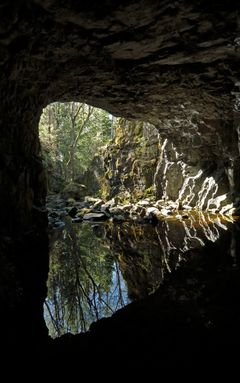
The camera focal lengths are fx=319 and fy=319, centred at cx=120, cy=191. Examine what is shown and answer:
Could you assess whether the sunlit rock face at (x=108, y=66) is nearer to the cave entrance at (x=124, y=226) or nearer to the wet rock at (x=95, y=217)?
the cave entrance at (x=124, y=226)

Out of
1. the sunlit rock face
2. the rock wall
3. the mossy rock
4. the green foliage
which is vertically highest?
the green foliage

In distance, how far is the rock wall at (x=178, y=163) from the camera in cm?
1489

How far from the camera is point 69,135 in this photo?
111 feet

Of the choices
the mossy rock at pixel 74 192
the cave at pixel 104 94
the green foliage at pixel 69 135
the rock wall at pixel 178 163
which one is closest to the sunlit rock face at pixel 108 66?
the cave at pixel 104 94

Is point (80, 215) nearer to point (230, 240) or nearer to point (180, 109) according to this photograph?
point (180, 109)

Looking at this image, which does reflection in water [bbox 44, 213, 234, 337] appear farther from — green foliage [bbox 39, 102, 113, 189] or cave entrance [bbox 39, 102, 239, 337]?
green foliage [bbox 39, 102, 113, 189]

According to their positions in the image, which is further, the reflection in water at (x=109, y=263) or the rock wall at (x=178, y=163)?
the rock wall at (x=178, y=163)

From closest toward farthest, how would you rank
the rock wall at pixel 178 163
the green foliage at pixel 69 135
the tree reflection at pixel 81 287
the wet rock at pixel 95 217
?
the tree reflection at pixel 81 287 → the rock wall at pixel 178 163 → the wet rock at pixel 95 217 → the green foliage at pixel 69 135

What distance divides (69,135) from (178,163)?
709 inches

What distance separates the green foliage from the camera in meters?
27.8

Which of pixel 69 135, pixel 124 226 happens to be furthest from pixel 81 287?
pixel 69 135

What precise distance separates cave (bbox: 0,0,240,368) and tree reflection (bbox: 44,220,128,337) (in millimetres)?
251

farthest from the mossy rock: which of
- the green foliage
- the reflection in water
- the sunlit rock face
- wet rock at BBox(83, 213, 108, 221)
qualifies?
the reflection in water

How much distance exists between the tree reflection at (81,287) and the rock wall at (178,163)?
8214 millimetres
